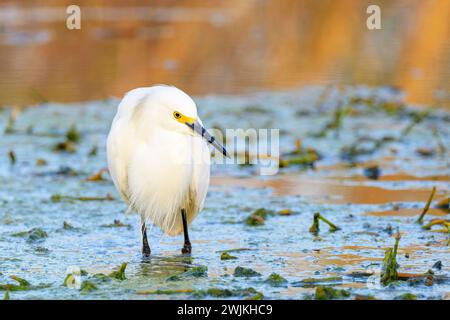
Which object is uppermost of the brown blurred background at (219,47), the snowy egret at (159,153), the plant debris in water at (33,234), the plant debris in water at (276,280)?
the brown blurred background at (219,47)

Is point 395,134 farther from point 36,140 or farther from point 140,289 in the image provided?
point 140,289

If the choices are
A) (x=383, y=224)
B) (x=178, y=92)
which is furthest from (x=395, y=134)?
(x=178, y=92)

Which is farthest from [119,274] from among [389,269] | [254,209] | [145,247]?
[254,209]

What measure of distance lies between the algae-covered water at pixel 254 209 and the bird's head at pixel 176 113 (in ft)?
2.72

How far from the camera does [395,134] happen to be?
9.80 m

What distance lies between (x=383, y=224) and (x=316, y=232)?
54 centimetres

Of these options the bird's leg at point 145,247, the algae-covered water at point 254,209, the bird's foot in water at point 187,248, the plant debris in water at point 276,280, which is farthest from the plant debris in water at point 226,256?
the plant debris in water at point 276,280

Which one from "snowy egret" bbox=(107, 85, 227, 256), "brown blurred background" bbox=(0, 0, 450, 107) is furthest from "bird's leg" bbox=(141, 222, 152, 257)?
"brown blurred background" bbox=(0, 0, 450, 107)

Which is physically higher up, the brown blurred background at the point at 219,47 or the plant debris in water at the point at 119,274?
the brown blurred background at the point at 219,47

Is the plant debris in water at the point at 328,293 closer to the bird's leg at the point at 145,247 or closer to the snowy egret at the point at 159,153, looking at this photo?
the snowy egret at the point at 159,153

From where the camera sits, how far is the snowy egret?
18.9 ft

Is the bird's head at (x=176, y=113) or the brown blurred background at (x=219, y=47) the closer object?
the bird's head at (x=176, y=113)

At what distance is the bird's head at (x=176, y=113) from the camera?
18.8 ft

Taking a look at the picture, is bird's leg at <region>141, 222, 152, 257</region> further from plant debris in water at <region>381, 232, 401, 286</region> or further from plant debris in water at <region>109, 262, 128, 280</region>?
plant debris in water at <region>381, 232, 401, 286</region>
